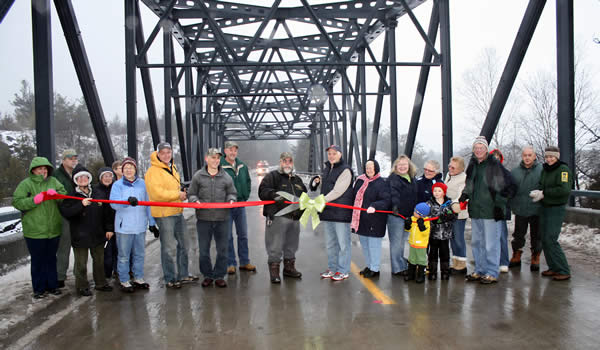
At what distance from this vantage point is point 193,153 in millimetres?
18688

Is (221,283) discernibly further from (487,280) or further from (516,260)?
(516,260)

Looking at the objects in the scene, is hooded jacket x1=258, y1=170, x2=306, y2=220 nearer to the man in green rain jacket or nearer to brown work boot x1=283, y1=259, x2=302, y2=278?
brown work boot x1=283, y1=259, x2=302, y2=278

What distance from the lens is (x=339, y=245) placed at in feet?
19.3

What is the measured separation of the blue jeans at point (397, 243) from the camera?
5828 millimetres

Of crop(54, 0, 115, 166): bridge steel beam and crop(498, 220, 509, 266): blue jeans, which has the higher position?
crop(54, 0, 115, 166): bridge steel beam

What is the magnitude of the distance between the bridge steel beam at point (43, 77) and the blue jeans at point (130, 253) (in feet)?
7.08

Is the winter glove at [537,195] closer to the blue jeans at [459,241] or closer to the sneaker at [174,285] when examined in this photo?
the blue jeans at [459,241]

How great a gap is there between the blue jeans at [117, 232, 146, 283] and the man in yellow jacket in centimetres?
25

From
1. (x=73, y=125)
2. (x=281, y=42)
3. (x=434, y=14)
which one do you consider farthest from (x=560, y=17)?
(x=73, y=125)

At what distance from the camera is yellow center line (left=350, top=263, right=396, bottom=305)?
4.66m

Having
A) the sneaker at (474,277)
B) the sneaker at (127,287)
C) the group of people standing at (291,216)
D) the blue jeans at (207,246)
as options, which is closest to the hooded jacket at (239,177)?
the group of people standing at (291,216)

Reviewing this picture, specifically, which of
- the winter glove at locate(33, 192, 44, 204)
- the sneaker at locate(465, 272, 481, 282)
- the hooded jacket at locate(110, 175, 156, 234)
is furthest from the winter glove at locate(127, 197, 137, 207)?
the sneaker at locate(465, 272, 481, 282)

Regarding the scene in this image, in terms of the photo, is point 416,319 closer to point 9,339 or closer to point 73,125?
point 9,339

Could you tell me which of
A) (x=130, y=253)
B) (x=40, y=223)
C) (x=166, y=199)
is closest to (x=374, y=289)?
(x=166, y=199)
